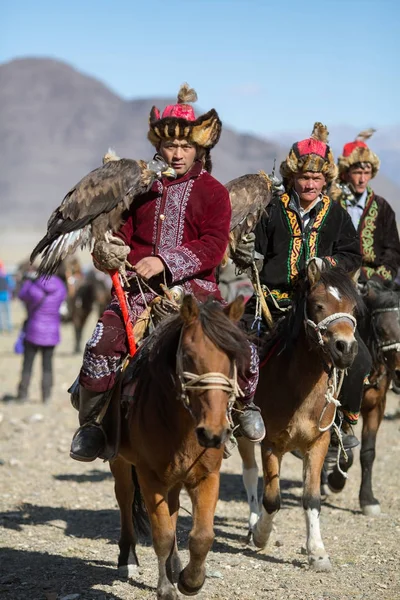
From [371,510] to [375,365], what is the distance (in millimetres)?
1272

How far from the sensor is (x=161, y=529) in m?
5.07

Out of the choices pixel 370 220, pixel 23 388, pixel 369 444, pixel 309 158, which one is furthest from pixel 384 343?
pixel 23 388

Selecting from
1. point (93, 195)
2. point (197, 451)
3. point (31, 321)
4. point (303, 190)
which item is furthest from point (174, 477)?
point (31, 321)

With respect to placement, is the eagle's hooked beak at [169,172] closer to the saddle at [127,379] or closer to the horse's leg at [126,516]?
the saddle at [127,379]

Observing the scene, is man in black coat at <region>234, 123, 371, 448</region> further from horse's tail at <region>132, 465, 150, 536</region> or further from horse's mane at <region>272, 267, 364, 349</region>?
horse's tail at <region>132, 465, 150, 536</region>

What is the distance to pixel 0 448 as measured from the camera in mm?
11531

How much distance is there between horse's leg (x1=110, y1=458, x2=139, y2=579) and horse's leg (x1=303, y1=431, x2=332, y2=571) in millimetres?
1174

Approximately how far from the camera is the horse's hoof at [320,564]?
6.32 meters

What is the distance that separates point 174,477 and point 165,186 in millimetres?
1854

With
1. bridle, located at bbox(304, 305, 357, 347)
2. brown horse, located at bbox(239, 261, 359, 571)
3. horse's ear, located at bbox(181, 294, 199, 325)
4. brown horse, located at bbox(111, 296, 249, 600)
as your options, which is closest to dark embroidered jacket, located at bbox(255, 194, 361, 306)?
brown horse, located at bbox(239, 261, 359, 571)

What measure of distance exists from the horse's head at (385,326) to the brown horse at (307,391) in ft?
4.44

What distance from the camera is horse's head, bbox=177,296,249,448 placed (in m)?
4.37

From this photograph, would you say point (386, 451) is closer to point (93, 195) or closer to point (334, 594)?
point (334, 594)

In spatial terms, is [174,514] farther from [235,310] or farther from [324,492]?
[324,492]
